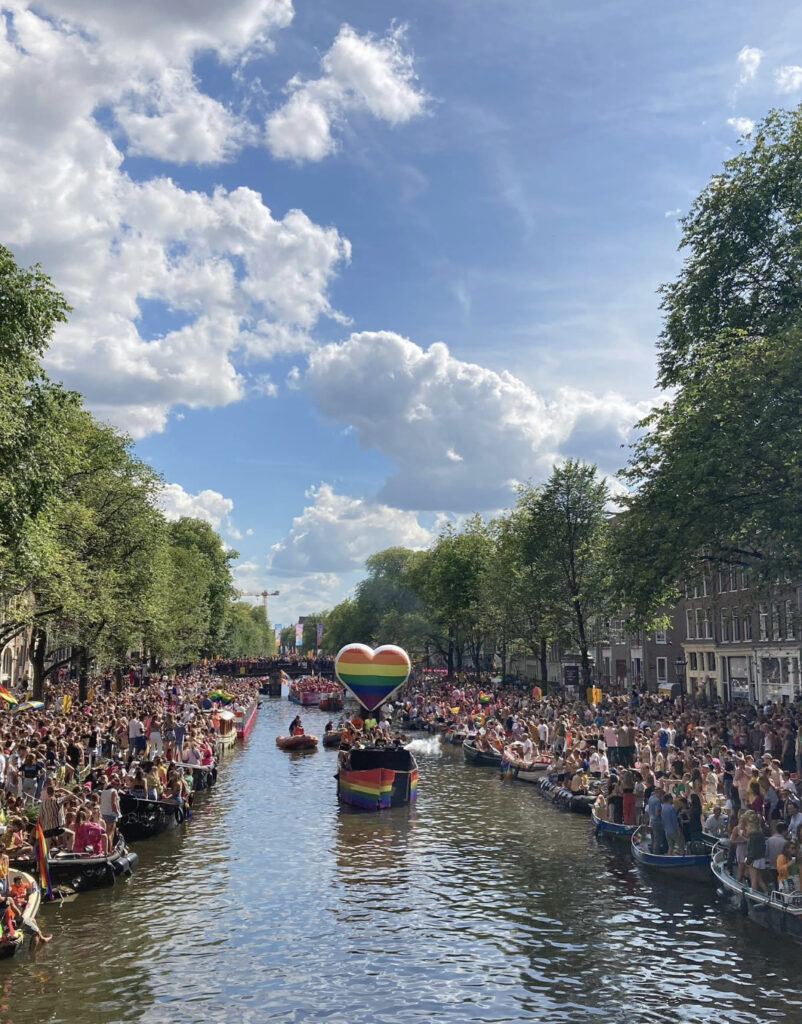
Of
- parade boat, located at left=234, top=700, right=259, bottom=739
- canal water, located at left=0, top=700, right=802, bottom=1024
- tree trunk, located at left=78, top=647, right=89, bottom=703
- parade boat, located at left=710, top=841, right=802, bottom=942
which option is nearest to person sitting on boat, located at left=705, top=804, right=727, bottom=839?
canal water, located at left=0, top=700, right=802, bottom=1024

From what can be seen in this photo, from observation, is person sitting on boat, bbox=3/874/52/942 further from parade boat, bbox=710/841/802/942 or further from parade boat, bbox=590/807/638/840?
parade boat, bbox=590/807/638/840

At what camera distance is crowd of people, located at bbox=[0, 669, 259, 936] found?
66.3ft

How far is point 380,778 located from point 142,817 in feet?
28.5

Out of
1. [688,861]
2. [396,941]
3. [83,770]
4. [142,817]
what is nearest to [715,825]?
[688,861]

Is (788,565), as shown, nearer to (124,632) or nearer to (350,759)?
(350,759)

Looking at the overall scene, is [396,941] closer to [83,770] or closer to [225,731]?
[83,770]

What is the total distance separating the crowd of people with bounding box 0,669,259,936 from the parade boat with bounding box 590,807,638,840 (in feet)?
41.6

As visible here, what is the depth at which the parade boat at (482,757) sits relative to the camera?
4462 cm

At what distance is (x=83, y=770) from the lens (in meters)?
31.5

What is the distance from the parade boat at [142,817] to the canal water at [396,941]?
62 centimetres

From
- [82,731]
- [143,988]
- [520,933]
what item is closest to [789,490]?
[520,933]

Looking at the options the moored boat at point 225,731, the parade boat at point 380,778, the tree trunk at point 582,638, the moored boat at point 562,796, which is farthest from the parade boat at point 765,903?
the tree trunk at point 582,638

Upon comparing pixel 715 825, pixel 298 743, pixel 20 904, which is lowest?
pixel 298 743

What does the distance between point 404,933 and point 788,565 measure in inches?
708
